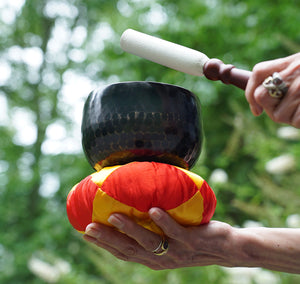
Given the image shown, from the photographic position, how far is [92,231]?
0.76m

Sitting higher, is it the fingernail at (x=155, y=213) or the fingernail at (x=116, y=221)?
the fingernail at (x=155, y=213)

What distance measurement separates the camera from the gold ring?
80cm

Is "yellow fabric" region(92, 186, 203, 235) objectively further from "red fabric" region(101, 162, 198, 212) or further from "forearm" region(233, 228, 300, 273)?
"forearm" region(233, 228, 300, 273)

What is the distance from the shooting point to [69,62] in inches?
249

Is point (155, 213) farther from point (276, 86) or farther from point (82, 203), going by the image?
point (276, 86)

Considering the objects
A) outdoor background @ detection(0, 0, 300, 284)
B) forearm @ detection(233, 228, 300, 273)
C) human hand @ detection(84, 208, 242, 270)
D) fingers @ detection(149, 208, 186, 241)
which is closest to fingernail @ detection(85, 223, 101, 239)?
human hand @ detection(84, 208, 242, 270)

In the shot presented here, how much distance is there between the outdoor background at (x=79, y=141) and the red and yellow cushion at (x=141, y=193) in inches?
39.2

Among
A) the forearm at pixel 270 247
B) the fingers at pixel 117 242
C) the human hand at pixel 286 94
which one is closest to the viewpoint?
the human hand at pixel 286 94

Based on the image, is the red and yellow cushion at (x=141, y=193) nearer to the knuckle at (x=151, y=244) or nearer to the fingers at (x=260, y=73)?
the knuckle at (x=151, y=244)

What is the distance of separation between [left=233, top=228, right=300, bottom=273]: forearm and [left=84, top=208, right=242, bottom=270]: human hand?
0.01 metres

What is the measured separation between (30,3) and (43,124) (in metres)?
1.86

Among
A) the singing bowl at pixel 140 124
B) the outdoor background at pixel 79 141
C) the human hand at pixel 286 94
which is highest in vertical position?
the human hand at pixel 286 94

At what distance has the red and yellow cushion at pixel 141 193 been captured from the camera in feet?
2.40

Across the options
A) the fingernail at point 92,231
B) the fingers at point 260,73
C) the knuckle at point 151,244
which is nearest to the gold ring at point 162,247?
the knuckle at point 151,244
